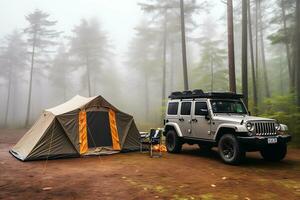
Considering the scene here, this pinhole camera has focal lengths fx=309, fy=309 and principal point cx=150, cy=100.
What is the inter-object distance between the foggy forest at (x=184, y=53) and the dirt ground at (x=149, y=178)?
5.69 meters

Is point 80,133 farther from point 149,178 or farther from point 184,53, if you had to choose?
point 184,53

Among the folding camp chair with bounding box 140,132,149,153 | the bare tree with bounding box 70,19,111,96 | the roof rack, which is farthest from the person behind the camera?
the bare tree with bounding box 70,19,111,96

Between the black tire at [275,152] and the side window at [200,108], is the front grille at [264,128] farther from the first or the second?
the side window at [200,108]

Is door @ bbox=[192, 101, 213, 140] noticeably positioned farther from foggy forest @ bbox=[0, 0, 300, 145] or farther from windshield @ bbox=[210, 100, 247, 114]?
foggy forest @ bbox=[0, 0, 300, 145]

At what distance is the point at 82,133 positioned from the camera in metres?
11.8

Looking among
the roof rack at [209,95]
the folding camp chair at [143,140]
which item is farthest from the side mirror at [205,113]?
the folding camp chair at [143,140]

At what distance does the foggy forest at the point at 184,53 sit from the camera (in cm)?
1602

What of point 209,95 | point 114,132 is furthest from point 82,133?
point 209,95

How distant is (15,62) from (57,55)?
7123mm

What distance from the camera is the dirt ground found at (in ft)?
20.9

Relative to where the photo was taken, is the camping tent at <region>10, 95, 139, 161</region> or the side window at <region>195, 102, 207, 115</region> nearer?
the side window at <region>195, 102, 207, 115</region>

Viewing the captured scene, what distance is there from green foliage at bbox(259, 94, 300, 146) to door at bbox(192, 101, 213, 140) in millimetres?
4766

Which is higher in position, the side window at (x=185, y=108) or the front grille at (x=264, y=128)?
the side window at (x=185, y=108)

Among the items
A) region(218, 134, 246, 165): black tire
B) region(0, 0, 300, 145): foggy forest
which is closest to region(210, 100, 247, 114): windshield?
region(218, 134, 246, 165): black tire
